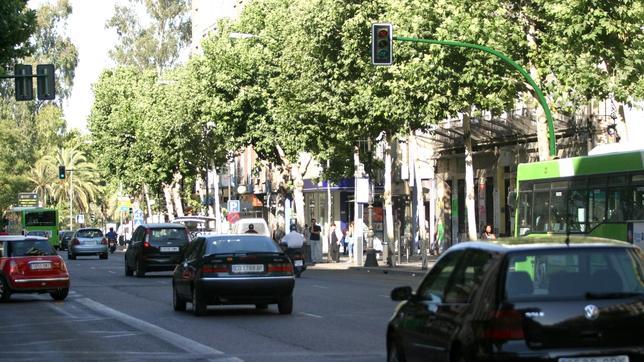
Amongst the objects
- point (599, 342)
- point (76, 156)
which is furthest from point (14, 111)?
point (599, 342)

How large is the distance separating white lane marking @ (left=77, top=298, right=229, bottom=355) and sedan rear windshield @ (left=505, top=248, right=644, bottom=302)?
304 inches

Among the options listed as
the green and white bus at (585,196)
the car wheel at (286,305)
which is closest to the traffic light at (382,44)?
the green and white bus at (585,196)

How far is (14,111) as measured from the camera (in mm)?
123500

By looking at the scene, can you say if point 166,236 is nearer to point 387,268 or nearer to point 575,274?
point 387,268

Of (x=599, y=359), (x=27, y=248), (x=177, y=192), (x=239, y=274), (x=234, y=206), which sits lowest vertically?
(x=599, y=359)

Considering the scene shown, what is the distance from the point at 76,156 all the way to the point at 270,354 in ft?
393

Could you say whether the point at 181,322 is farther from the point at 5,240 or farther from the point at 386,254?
the point at 386,254

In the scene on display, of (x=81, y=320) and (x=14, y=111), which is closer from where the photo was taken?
(x=81, y=320)

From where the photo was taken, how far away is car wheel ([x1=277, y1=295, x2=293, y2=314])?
2402 centimetres

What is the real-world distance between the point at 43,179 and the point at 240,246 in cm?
11435

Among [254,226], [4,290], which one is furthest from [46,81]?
[254,226]

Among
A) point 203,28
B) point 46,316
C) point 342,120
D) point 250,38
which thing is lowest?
point 46,316

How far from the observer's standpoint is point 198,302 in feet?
77.8

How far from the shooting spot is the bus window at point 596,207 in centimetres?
2739
